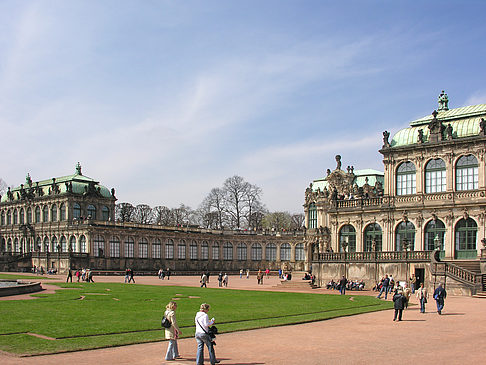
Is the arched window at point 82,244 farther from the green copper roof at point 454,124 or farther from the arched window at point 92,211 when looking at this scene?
the green copper roof at point 454,124

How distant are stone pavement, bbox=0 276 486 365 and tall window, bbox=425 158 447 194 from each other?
28.7m

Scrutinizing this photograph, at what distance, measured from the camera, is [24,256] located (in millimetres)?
97938

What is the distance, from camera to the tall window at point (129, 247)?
9844 cm

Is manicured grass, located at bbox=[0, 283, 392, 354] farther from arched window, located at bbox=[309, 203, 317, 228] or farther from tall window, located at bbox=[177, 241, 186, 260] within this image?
tall window, located at bbox=[177, 241, 186, 260]

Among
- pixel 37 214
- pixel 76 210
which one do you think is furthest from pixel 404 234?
pixel 37 214

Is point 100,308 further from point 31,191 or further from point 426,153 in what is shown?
point 31,191

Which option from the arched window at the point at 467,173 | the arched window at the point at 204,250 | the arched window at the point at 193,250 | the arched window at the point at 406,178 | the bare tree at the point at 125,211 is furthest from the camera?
the bare tree at the point at 125,211

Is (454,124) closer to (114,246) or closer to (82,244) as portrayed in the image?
(114,246)

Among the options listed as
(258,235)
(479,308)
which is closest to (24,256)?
(258,235)

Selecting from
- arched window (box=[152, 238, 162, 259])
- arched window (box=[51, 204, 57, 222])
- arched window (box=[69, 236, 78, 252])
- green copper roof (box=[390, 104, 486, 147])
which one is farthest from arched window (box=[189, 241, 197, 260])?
green copper roof (box=[390, 104, 486, 147])

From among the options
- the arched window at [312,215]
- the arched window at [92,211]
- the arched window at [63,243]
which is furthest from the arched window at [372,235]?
the arched window at [92,211]

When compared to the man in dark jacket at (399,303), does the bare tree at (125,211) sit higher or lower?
higher

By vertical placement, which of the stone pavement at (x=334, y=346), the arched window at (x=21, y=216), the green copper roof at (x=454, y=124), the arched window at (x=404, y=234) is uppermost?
the green copper roof at (x=454, y=124)

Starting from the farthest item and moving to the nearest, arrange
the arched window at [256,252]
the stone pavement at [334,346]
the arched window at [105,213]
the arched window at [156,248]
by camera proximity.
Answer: the arched window at [256,252] < the arched window at [105,213] < the arched window at [156,248] < the stone pavement at [334,346]
